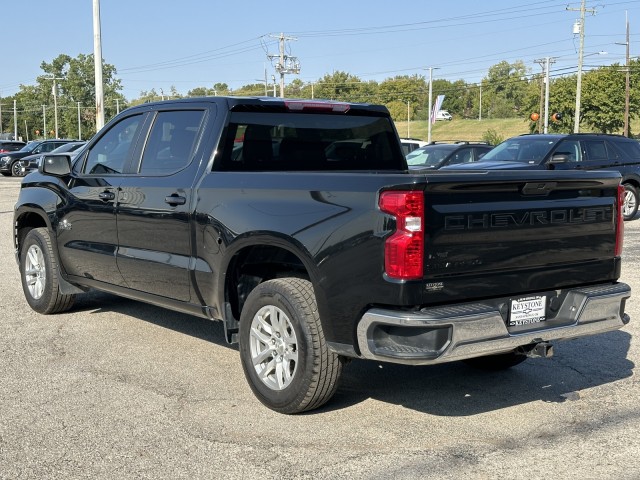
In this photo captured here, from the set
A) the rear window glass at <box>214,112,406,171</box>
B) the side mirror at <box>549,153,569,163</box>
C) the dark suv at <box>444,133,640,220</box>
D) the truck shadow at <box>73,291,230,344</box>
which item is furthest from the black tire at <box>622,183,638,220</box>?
the truck shadow at <box>73,291,230,344</box>

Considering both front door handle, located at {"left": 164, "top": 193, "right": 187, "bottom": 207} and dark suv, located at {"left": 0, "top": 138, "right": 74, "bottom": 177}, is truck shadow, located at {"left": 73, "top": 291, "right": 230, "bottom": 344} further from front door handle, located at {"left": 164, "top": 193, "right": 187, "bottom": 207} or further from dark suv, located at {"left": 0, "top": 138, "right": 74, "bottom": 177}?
dark suv, located at {"left": 0, "top": 138, "right": 74, "bottom": 177}

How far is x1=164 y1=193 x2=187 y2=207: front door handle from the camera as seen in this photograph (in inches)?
221

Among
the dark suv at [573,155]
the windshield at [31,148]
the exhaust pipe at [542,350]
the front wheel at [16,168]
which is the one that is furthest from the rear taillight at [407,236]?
the windshield at [31,148]

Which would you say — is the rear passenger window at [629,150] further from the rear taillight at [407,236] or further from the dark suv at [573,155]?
the rear taillight at [407,236]

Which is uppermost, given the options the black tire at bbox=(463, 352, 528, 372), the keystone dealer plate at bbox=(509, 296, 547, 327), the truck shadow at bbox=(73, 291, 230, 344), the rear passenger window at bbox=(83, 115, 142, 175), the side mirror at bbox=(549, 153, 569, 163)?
the rear passenger window at bbox=(83, 115, 142, 175)

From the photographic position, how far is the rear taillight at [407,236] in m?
4.18

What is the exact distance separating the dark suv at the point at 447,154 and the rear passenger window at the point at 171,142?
41.4ft

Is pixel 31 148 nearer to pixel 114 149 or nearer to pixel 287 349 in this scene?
pixel 114 149

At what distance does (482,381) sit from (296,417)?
153 cm

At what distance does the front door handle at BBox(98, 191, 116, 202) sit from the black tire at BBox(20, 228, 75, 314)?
1.12m

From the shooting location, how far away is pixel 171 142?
19.8 ft

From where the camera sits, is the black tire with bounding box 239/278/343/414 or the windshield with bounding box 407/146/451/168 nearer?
the black tire with bounding box 239/278/343/414

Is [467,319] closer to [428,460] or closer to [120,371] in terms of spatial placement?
[428,460]

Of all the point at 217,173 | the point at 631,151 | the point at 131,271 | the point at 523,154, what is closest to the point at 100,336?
the point at 131,271
